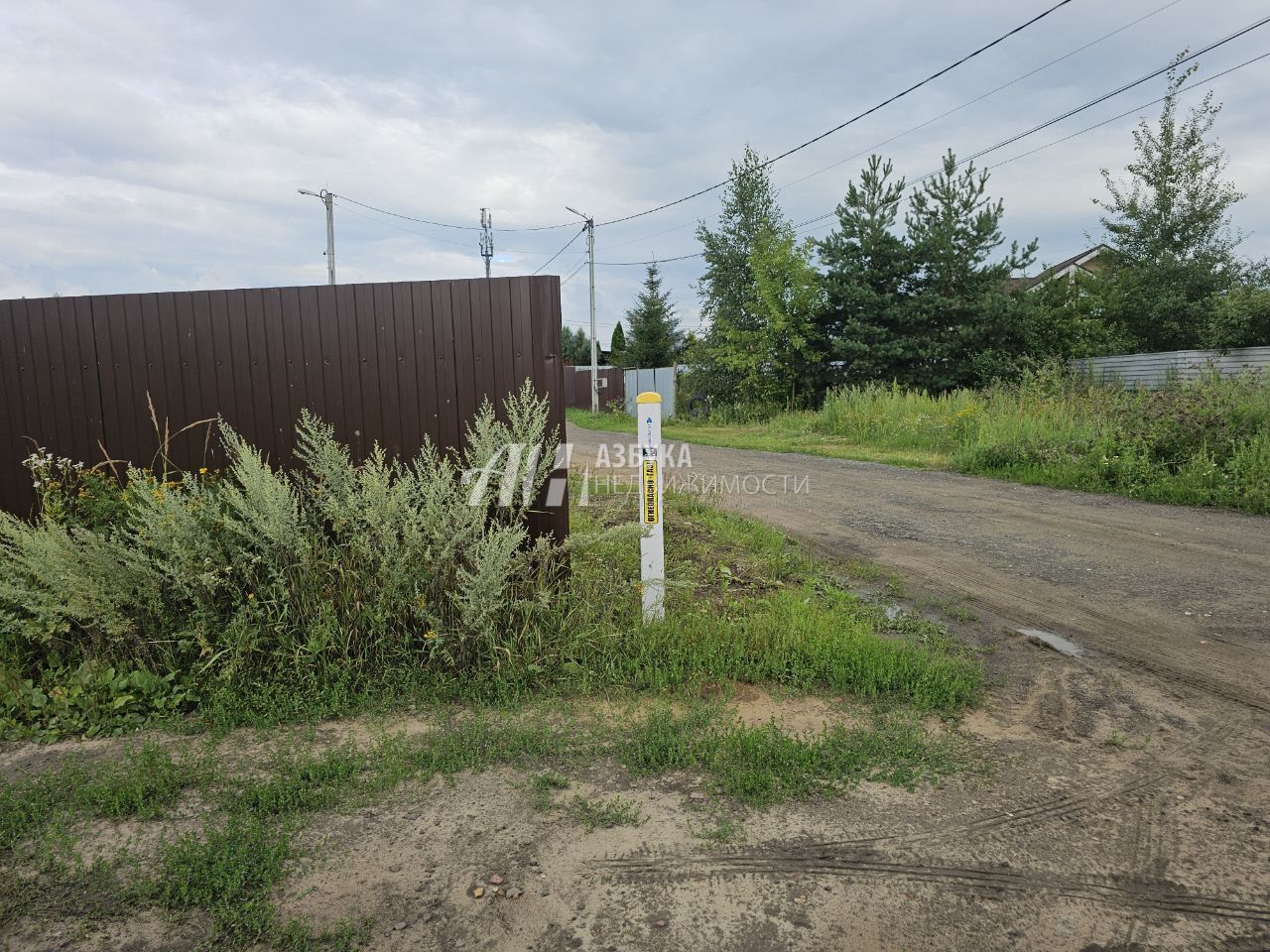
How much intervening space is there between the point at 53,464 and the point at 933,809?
5.72 metres

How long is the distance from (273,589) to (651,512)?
6.70 ft

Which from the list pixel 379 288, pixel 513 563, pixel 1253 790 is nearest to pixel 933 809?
pixel 1253 790

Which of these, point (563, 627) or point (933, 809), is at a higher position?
point (563, 627)

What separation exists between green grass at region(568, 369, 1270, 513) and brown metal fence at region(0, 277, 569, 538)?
24.2 feet

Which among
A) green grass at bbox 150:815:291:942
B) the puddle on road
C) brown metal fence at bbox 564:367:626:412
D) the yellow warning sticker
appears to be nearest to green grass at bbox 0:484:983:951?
green grass at bbox 150:815:291:942

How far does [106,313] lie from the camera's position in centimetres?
511

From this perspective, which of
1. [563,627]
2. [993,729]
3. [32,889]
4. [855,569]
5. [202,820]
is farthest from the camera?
[855,569]

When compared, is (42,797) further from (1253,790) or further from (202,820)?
(1253,790)

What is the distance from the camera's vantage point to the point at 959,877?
2.41 m

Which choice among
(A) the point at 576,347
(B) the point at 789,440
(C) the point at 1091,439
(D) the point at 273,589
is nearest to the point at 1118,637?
(D) the point at 273,589

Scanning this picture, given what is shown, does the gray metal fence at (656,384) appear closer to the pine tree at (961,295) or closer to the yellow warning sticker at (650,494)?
the pine tree at (961,295)

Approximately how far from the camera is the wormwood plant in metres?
3.82

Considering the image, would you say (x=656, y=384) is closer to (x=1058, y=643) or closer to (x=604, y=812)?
(x=1058, y=643)

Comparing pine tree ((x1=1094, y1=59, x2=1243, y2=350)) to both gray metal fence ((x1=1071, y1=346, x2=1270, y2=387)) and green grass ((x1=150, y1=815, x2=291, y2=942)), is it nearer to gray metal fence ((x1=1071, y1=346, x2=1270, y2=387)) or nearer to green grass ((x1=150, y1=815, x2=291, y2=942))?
gray metal fence ((x1=1071, y1=346, x2=1270, y2=387))
